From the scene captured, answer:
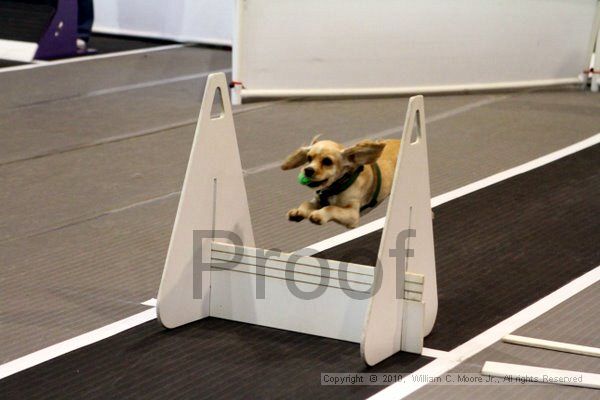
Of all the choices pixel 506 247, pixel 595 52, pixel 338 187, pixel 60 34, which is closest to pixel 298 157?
pixel 338 187

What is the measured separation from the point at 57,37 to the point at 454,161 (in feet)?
14.6

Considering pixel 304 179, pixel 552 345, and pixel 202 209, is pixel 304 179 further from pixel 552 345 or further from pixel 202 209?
pixel 552 345

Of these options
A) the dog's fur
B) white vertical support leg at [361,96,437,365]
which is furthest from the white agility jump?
the dog's fur

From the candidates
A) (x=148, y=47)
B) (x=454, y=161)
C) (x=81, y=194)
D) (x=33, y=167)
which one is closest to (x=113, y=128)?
(x=33, y=167)

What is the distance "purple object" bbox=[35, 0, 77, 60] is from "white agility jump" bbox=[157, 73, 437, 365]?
18.6ft

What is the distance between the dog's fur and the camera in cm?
302

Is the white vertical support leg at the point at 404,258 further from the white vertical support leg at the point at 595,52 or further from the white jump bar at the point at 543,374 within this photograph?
the white vertical support leg at the point at 595,52

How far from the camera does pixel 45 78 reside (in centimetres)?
802

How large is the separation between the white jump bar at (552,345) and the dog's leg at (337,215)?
735 millimetres

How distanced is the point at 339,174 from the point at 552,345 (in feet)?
3.16

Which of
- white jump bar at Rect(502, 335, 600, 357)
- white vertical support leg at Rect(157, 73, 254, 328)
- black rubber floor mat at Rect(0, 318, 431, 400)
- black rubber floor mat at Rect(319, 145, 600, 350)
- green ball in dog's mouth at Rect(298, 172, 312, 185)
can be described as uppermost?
green ball in dog's mouth at Rect(298, 172, 312, 185)

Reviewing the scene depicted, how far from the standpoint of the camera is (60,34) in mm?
8883

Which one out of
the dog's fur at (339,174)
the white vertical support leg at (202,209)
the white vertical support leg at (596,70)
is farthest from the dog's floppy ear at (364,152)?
the white vertical support leg at (596,70)

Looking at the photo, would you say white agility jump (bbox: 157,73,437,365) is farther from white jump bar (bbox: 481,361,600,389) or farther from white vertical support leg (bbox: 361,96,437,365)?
white jump bar (bbox: 481,361,600,389)
